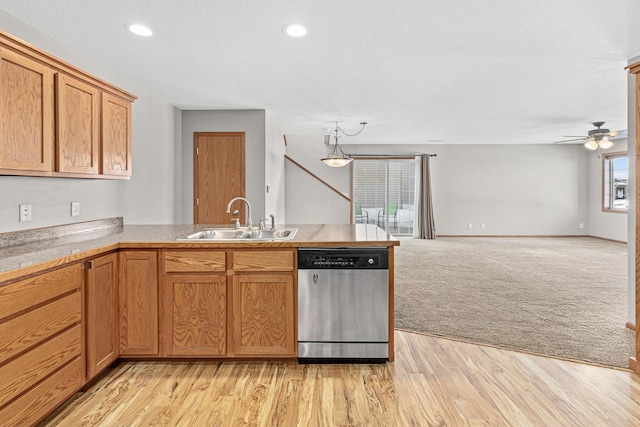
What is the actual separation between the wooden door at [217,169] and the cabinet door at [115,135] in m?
2.10

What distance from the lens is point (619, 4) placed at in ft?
7.84

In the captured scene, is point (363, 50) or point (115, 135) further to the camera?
point (363, 50)

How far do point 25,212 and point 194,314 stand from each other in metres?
1.26

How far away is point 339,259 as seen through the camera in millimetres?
2500

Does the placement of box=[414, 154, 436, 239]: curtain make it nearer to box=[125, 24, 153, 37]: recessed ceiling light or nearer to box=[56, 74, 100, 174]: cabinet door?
box=[125, 24, 153, 37]: recessed ceiling light

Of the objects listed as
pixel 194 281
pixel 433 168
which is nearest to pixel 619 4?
pixel 194 281

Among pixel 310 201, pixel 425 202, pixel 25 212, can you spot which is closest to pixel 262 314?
pixel 25 212

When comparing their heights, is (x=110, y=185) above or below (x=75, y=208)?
above

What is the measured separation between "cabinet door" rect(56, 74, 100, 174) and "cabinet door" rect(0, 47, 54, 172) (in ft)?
0.22

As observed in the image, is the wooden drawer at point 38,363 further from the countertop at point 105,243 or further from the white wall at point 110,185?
the white wall at point 110,185

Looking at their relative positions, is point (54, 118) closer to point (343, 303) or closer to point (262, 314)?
point (262, 314)

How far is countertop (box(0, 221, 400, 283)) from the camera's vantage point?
1810 mm

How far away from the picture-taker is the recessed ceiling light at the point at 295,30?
270 cm

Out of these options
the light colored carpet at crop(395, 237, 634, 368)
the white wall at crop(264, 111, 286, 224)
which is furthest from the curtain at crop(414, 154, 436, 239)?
the white wall at crop(264, 111, 286, 224)
